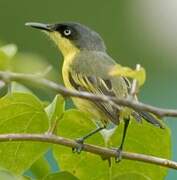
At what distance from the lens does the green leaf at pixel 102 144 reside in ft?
8.62

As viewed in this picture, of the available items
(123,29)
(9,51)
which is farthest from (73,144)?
(123,29)

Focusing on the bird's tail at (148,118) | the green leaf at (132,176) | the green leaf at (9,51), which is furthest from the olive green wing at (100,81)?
the green leaf at (9,51)

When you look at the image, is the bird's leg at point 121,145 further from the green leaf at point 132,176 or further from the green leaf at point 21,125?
the green leaf at point 21,125

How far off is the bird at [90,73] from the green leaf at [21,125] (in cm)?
14

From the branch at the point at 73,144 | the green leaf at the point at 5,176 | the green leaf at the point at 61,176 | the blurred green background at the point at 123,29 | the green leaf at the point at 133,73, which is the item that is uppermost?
the green leaf at the point at 133,73

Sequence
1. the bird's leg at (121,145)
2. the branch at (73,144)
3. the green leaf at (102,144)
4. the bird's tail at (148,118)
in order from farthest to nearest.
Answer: the bird's tail at (148,118), the green leaf at (102,144), the bird's leg at (121,145), the branch at (73,144)

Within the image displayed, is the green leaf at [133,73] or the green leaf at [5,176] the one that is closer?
the green leaf at [5,176]

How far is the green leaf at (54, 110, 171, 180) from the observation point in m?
2.63

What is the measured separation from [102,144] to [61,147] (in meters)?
0.13

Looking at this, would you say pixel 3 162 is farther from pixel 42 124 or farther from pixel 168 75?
Answer: pixel 168 75

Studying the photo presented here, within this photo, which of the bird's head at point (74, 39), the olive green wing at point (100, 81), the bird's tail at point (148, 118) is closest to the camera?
the bird's tail at point (148, 118)

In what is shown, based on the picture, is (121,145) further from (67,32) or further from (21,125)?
(67,32)

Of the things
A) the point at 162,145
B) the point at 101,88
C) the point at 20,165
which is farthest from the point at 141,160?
the point at 101,88

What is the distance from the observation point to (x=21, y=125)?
2.62 m
